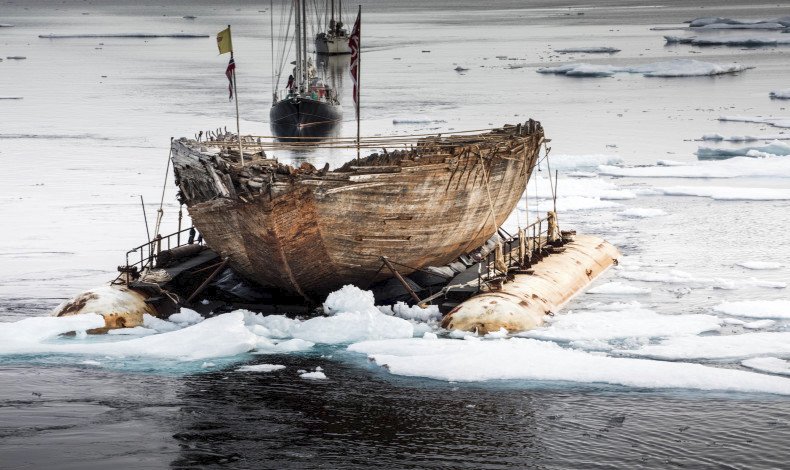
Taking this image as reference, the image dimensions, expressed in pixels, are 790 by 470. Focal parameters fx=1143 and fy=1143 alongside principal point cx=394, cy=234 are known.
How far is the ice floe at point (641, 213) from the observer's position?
31.8 meters

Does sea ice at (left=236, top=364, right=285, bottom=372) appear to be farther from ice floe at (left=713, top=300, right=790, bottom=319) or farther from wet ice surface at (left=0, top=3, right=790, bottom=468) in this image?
ice floe at (left=713, top=300, right=790, bottom=319)

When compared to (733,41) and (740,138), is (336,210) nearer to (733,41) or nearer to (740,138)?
(740,138)

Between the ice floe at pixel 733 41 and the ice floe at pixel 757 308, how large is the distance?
266 feet

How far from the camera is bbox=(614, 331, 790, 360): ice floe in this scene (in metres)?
18.3

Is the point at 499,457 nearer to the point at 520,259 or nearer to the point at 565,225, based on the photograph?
the point at 520,259

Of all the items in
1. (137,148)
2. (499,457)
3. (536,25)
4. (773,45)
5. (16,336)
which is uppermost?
(536,25)

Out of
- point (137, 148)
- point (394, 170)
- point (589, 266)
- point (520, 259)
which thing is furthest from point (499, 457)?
point (137, 148)

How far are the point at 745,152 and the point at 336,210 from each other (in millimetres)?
25745

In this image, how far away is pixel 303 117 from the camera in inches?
1992

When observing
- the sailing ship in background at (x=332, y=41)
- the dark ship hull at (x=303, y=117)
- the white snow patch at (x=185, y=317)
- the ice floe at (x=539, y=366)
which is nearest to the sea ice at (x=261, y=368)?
the ice floe at (x=539, y=366)

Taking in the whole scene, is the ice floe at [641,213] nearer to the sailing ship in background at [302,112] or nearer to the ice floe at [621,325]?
the ice floe at [621,325]

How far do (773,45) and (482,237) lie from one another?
84129mm

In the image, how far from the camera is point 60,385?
17469 mm

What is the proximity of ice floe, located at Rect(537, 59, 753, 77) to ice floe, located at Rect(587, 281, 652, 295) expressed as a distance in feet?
164
